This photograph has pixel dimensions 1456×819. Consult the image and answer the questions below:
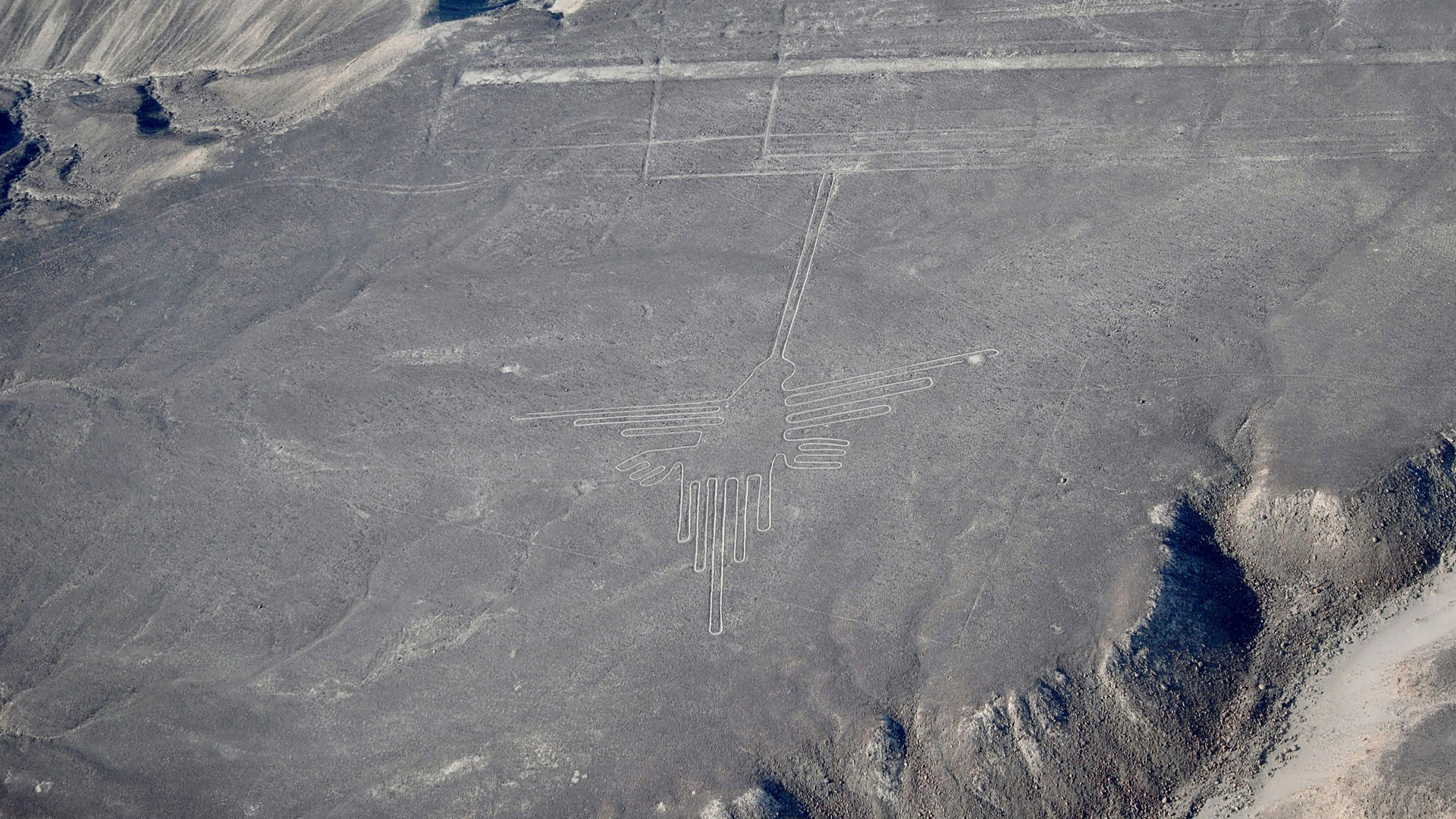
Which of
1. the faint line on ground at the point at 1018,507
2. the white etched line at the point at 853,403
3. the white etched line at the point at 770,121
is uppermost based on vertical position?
the white etched line at the point at 770,121

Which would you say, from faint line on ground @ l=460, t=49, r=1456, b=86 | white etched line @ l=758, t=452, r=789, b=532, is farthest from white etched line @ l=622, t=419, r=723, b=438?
faint line on ground @ l=460, t=49, r=1456, b=86

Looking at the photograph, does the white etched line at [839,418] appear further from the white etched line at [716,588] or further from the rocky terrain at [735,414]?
the white etched line at [716,588]

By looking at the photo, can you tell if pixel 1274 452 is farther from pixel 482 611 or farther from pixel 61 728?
pixel 61 728

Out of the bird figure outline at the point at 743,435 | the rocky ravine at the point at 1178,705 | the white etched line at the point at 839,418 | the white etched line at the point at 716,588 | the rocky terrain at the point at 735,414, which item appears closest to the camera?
the rocky ravine at the point at 1178,705

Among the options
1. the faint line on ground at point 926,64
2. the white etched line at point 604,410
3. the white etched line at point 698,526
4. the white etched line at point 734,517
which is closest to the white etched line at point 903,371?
the white etched line at point 604,410

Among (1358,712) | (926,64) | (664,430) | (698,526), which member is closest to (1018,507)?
(698,526)

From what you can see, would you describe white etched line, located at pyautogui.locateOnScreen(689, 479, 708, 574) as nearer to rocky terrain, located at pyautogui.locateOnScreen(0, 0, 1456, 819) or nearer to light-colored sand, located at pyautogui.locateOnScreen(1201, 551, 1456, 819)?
rocky terrain, located at pyautogui.locateOnScreen(0, 0, 1456, 819)

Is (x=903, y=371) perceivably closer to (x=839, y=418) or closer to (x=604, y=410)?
(x=839, y=418)

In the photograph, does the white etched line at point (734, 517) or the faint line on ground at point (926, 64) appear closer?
the white etched line at point (734, 517)
